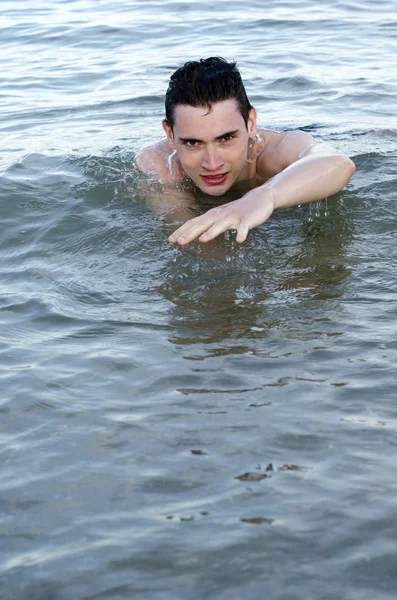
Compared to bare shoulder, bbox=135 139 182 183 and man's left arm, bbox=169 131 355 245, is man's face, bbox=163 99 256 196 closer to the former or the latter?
man's left arm, bbox=169 131 355 245

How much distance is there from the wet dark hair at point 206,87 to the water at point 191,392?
0.77 metres

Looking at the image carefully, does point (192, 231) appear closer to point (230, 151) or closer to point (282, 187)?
point (282, 187)

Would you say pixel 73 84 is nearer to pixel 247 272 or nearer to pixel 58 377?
pixel 247 272

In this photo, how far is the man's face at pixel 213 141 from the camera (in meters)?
4.96

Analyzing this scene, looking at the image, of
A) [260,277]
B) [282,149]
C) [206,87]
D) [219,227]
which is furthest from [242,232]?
[282,149]

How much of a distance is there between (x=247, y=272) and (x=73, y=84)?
6.11 m

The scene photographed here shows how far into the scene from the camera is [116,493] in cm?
267

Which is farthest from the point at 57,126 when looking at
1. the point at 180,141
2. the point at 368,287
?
the point at 368,287

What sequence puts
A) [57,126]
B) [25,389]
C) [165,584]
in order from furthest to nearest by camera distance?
[57,126] → [25,389] → [165,584]

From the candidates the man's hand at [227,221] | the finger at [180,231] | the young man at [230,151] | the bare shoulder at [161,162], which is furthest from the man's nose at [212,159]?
the finger at [180,231]

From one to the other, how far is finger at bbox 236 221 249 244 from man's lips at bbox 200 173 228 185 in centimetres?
162

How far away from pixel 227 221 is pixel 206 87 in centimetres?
161

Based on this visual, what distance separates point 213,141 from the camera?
16.4 feet

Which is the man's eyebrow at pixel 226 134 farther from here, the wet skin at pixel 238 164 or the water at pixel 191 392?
the water at pixel 191 392
